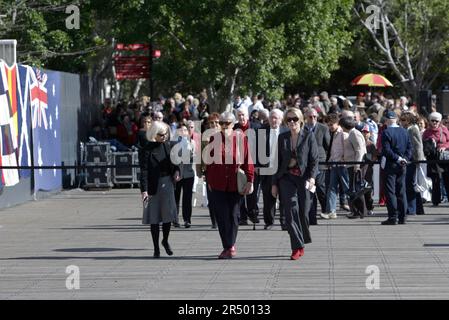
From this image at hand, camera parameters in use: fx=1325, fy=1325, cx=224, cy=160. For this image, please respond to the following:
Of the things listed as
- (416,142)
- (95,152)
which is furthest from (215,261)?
(95,152)

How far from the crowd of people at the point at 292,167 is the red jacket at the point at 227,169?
0.01 meters

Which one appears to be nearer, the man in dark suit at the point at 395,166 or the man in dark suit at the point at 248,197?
the man in dark suit at the point at 248,197

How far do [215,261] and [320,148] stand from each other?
596 centimetres

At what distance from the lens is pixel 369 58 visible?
59281mm

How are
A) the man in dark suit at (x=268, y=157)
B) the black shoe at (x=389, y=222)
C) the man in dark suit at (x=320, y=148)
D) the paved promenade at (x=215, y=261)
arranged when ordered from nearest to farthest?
1. the paved promenade at (x=215, y=261)
2. the man in dark suit at (x=268, y=157)
3. the black shoe at (x=389, y=222)
4. the man in dark suit at (x=320, y=148)

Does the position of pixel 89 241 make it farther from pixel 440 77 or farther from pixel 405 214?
pixel 440 77

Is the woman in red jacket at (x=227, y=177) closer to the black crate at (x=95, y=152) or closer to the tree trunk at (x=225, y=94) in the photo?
the black crate at (x=95, y=152)

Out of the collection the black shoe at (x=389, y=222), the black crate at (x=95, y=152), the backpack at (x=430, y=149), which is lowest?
the black shoe at (x=389, y=222)

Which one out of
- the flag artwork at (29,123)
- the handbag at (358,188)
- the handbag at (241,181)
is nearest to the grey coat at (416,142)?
the handbag at (358,188)

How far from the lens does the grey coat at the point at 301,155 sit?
637 inches

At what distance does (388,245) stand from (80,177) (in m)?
15.5

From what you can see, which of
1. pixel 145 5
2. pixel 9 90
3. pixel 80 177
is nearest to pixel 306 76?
pixel 145 5

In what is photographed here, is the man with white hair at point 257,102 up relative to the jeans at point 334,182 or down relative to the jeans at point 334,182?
up

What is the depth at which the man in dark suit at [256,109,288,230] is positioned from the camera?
66.8 ft
